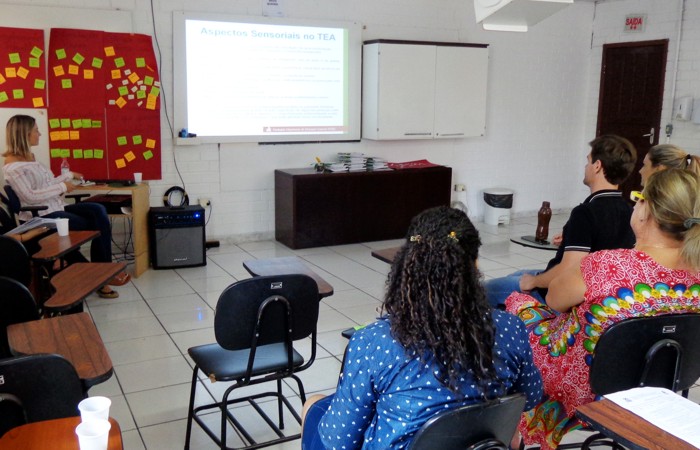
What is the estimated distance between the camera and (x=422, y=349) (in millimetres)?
1521

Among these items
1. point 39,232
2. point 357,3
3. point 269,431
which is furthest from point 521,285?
point 357,3

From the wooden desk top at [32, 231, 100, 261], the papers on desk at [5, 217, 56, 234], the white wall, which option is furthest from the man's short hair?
the white wall

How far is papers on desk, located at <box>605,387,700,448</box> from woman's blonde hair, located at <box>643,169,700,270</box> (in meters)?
0.52

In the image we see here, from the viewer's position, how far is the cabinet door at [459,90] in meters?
7.04

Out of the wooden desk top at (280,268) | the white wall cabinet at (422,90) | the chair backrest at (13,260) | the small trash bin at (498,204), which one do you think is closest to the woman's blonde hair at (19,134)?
the chair backrest at (13,260)

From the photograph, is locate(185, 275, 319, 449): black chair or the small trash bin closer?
locate(185, 275, 319, 449): black chair

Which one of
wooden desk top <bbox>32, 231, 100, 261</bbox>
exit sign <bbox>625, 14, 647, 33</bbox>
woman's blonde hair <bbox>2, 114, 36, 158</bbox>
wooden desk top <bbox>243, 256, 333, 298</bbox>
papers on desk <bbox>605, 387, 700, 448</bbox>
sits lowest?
wooden desk top <bbox>32, 231, 100, 261</bbox>

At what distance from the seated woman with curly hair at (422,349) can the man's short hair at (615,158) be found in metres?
1.55

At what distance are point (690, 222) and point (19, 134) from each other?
4534 millimetres

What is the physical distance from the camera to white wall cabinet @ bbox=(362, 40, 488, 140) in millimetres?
6723

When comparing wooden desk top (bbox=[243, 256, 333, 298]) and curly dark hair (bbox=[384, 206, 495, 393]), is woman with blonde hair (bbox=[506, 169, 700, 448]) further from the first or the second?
wooden desk top (bbox=[243, 256, 333, 298])

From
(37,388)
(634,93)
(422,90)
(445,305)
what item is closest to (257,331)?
(37,388)

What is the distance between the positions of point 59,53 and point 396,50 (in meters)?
3.23

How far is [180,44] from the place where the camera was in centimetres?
596
